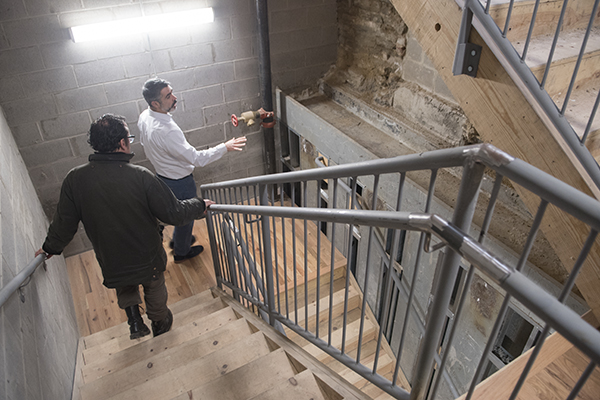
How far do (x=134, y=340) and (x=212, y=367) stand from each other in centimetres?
117

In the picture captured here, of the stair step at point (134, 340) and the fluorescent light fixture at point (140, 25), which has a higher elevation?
the fluorescent light fixture at point (140, 25)

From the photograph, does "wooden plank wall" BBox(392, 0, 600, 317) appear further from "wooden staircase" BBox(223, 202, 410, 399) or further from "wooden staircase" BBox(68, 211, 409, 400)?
"wooden staircase" BBox(223, 202, 410, 399)

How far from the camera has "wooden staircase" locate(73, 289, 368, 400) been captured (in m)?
1.77

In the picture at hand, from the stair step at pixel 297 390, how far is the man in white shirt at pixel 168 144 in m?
2.02

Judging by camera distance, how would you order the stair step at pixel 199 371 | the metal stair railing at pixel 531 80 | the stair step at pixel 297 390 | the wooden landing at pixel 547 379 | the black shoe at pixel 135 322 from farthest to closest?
the black shoe at pixel 135 322
the stair step at pixel 199 371
the stair step at pixel 297 390
the metal stair railing at pixel 531 80
the wooden landing at pixel 547 379

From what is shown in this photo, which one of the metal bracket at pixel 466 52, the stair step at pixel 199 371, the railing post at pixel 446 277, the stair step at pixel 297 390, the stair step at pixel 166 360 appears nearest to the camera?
the railing post at pixel 446 277

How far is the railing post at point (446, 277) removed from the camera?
2.73 feet

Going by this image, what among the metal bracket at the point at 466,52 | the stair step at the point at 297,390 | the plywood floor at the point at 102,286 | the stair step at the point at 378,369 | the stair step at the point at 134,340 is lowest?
the stair step at the point at 378,369

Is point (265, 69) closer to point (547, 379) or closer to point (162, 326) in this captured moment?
point (162, 326)

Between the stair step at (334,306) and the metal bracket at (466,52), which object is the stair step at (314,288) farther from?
the metal bracket at (466,52)

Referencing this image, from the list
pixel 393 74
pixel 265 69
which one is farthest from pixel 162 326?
pixel 393 74

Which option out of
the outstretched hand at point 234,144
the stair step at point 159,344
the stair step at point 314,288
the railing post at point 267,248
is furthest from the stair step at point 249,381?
the outstretched hand at point 234,144

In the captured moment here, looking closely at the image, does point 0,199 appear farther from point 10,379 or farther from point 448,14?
point 448,14

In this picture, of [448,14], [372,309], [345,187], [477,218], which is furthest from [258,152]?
[448,14]
